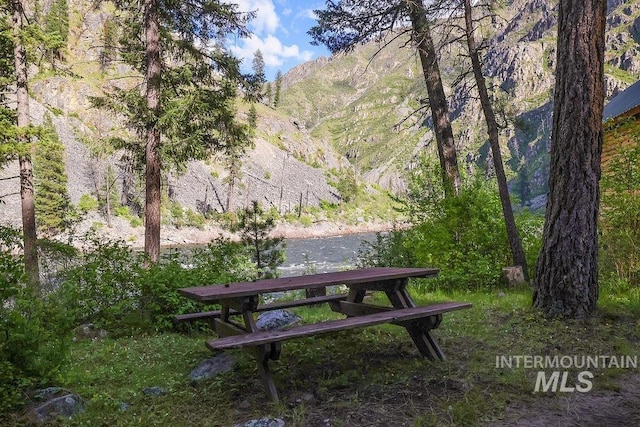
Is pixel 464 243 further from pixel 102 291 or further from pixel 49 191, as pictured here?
pixel 49 191

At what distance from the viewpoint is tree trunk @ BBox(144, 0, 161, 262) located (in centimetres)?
981

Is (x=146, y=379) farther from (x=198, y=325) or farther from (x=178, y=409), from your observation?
(x=198, y=325)

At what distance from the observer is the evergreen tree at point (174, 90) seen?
32.4 feet

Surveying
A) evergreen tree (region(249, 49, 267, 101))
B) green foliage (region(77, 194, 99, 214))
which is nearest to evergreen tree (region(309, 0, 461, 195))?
evergreen tree (region(249, 49, 267, 101))

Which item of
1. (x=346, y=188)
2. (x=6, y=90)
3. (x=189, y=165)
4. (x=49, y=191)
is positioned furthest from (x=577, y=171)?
(x=346, y=188)

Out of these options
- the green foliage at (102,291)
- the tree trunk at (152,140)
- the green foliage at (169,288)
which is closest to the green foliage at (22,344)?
the green foliage at (169,288)

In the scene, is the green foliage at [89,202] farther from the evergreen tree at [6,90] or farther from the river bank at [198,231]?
the evergreen tree at [6,90]

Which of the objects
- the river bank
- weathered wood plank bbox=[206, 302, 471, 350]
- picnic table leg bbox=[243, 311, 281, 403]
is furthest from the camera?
the river bank

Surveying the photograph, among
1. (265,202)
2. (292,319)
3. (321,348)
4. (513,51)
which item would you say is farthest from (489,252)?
(513,51)

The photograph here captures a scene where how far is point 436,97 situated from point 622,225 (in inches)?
198

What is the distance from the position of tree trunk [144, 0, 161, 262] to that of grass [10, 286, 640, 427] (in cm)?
434

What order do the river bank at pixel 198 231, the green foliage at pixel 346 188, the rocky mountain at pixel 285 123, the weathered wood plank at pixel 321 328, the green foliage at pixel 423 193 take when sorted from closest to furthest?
the weathered wood plank at pixel 321 328
the green foliage at pixel 423 193
the rocky mountain at pixel 285 123
the river bank at pixel 198 231
the green foliage at pixel 346 188

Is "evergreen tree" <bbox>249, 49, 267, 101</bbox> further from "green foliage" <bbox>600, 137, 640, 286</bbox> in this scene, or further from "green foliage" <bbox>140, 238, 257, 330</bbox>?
"green foliage" <bbox>600, 137, 640, 286</bbox>

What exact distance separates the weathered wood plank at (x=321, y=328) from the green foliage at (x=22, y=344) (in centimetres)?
135
